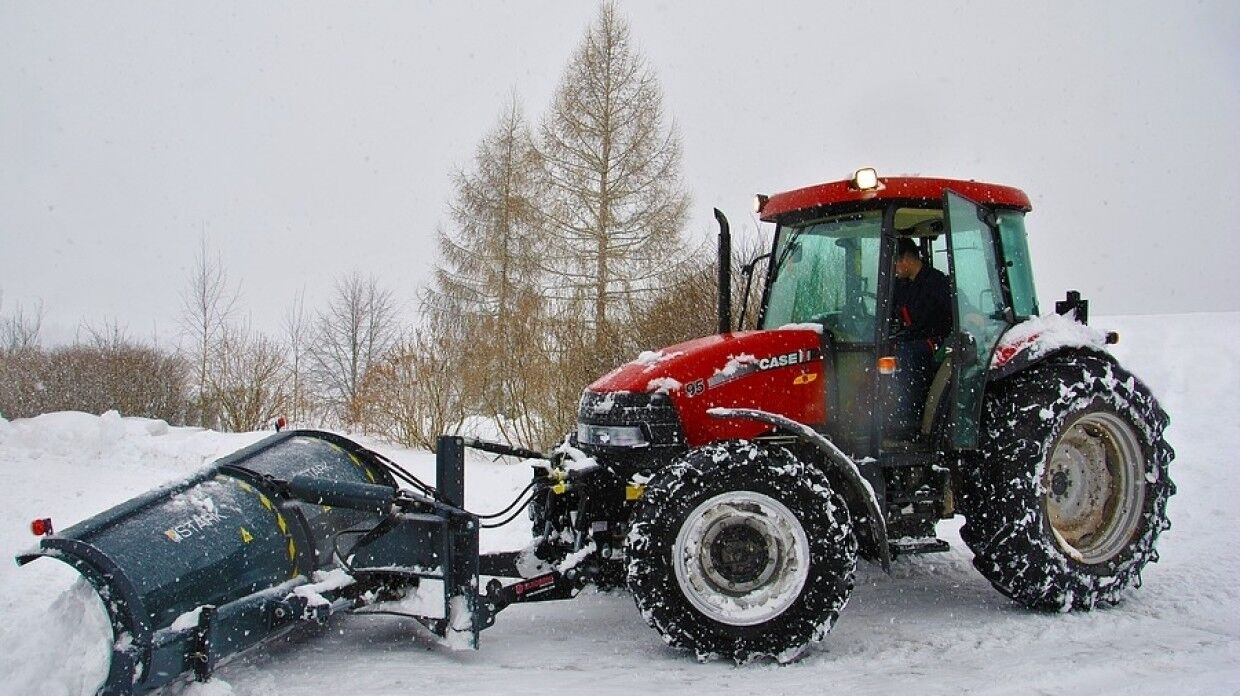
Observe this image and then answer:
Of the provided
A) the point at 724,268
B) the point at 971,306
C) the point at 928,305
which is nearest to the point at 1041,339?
the point at 971,306

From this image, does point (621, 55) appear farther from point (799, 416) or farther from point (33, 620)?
point (33, 620)

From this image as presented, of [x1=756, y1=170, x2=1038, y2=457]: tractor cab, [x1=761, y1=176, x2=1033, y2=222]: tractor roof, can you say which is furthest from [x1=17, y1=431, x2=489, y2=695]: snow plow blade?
[x1=761, y1=176, x2=1033, y2=222]: tractor roof

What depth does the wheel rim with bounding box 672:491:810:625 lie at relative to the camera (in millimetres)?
4297

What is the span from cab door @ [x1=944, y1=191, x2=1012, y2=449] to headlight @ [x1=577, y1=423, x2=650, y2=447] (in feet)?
5.64

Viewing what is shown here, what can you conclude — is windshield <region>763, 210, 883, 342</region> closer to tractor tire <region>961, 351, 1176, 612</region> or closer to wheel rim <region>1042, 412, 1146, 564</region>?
tractor tire <region>961, 351, 1176, 612</region>

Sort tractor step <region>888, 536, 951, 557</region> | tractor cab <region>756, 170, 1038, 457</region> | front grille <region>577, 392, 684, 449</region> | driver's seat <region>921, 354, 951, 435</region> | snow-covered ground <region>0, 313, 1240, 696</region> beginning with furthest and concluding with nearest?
driver's seat <region>921, 354, 951, 435</region> → tractor cab <region>756, 170, 1038, 457</region> → tractor step <region>888, 536, 951, 557</region> → front grille <region>577, 392, 684, 449</region> → snow-covered ground <region>0, 313, 1240, 696</region>

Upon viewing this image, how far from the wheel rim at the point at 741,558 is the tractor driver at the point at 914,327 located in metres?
1.09

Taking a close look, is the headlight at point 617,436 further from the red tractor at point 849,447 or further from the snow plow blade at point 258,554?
the snow plow blade at point 258,554

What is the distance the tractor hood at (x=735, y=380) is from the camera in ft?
15.3

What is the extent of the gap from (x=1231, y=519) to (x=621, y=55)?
1593 centimetres

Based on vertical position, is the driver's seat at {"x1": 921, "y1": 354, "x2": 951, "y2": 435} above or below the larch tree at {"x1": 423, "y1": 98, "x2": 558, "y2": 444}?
below

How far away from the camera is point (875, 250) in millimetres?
5020

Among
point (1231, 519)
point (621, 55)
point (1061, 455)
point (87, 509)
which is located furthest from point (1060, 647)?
point (621, 55)

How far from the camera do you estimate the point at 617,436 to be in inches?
185
